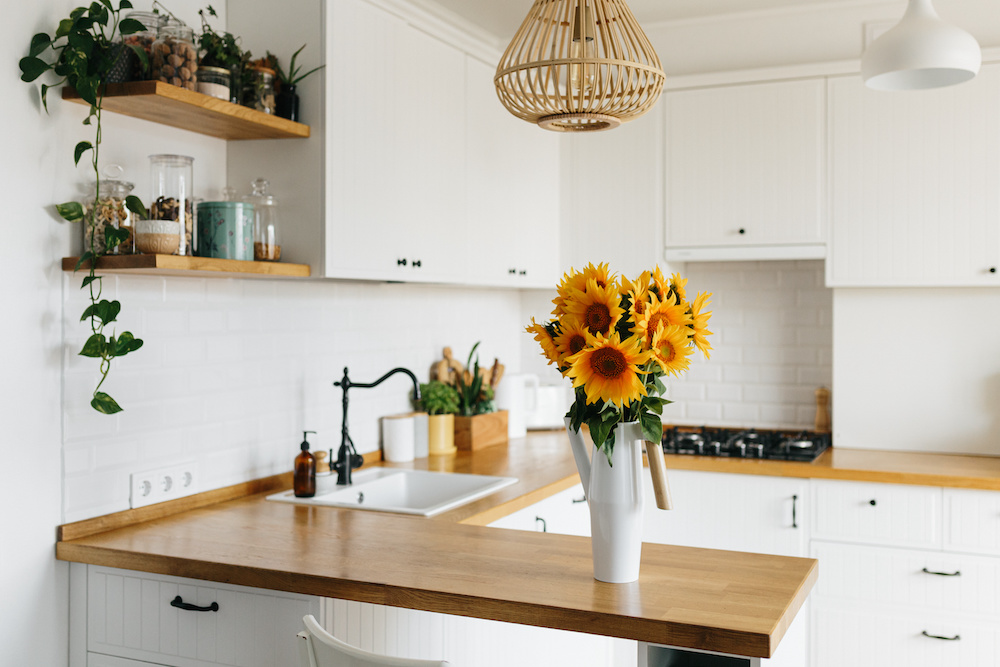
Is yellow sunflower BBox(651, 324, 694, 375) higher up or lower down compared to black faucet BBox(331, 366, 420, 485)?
higher up

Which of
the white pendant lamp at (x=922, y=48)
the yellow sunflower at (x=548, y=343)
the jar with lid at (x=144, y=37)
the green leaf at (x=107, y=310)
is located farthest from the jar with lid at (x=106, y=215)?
the white pendant lamp at (x=922, y=48)

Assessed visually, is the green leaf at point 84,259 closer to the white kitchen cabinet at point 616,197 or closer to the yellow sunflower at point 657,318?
the yellow sunflower at point 657,318

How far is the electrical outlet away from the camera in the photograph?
7.47 ft

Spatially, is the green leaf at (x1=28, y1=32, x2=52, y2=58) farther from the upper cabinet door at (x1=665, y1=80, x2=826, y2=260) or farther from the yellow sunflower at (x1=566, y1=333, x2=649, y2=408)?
the upper cabinet door at (x1=665, y1=80, x2=826, y2=260)

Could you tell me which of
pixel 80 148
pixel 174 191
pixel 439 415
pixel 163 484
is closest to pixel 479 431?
pixel 439 415

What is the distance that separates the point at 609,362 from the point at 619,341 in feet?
0.13

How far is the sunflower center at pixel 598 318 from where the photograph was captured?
1565 millimetres

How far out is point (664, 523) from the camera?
11.4 feet

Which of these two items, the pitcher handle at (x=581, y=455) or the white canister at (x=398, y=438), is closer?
the pitcher handle at (x=581, y=455)

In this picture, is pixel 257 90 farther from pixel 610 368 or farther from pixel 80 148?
pixel 610 368

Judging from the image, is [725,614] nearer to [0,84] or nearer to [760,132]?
[0,84]

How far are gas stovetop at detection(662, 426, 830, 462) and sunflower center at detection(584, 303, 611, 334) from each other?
77.9 inches

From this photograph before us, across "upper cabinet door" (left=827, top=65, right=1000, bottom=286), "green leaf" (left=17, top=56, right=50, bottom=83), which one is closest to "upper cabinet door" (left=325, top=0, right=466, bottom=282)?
"green leaf" (left=17, top=56, right=50, bottom=83)

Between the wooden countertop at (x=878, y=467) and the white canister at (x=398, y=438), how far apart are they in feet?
3.21
